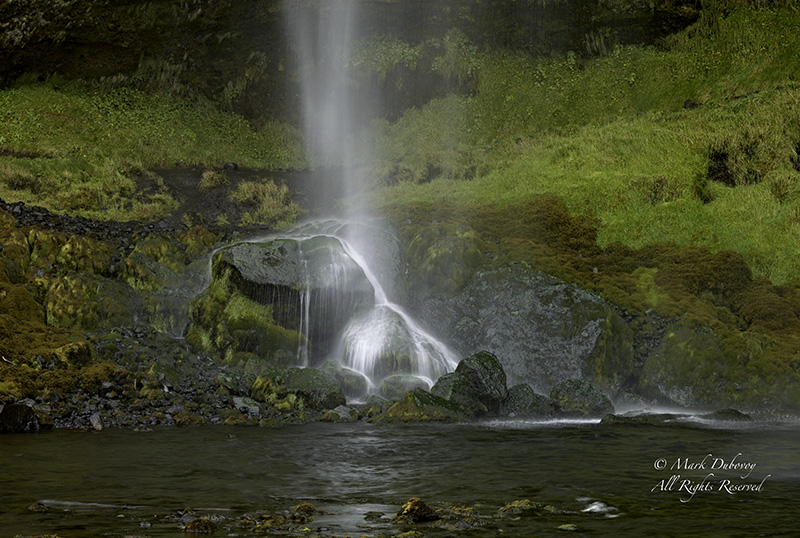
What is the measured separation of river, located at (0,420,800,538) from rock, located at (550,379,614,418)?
258cm

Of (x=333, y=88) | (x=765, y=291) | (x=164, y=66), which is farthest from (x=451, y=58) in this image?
(x=765, y=291)

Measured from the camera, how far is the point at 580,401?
65.0 ft

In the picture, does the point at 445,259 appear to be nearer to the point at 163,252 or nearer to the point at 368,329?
the point at 368,329

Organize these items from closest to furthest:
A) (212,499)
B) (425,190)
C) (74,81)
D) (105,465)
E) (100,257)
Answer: (212,499) → (105,465) → (100,257) → (425,190) → (74,81)

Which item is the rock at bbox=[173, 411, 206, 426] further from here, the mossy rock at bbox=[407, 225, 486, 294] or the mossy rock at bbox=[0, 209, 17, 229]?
the mossy rock at bbox=[0, 209, 17, 229]

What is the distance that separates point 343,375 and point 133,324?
9.18m

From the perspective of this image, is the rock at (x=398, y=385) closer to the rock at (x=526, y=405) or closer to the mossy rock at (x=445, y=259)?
the rock at (x=526, y=405)

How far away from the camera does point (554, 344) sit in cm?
2297

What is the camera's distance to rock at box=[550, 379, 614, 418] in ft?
64.3

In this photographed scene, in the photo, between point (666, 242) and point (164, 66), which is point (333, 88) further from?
point (666, 242)

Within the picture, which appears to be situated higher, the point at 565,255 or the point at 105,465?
the point at 565,255

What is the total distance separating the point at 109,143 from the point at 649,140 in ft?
120

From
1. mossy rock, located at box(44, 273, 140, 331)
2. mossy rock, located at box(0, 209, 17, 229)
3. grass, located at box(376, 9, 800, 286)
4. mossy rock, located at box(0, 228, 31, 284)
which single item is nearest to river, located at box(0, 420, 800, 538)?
mossy rock, located at box(44, 273, 140, 331)

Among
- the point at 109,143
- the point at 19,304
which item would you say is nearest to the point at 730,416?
the point at 19,304
